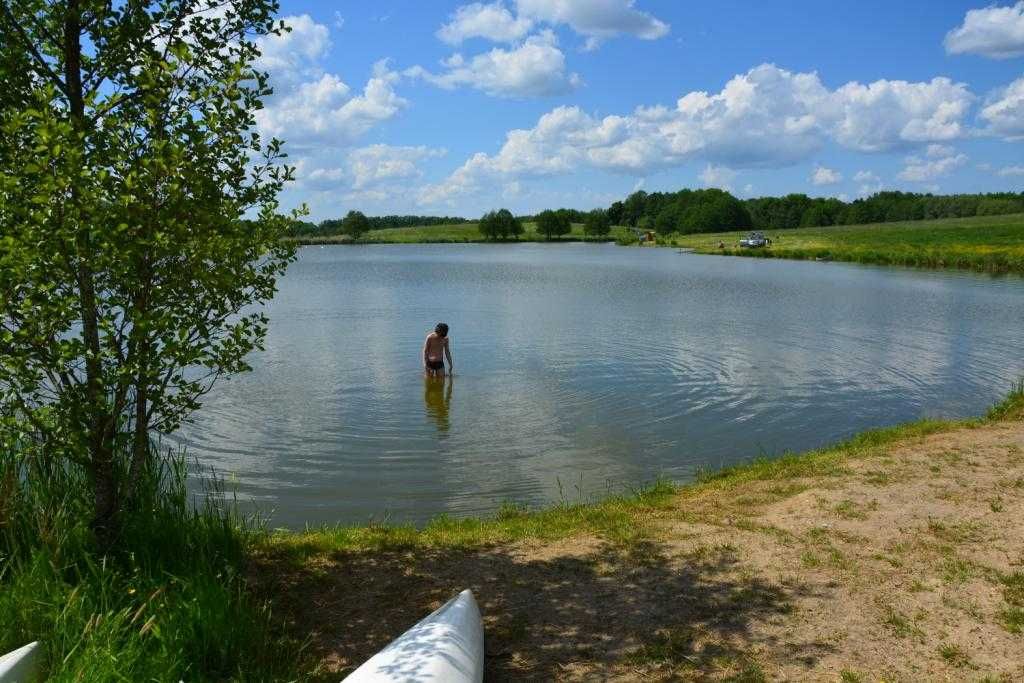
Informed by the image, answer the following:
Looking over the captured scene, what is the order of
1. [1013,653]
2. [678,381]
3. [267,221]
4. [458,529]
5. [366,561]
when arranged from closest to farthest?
[1013,653] → [267,221] → [366,561] → [458,529] → [678,381]

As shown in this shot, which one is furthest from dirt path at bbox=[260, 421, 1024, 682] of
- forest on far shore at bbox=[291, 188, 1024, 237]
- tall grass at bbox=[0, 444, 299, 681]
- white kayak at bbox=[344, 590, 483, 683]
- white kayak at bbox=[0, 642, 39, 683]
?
forest on far shore at bbox=[291, 188, 1024, 237]

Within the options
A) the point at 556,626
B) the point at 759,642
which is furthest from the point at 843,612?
the point at 556,626

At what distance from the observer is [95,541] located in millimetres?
6590

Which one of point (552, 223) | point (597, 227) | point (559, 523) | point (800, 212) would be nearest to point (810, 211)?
point (800, 212)

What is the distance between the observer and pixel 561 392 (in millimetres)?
19484

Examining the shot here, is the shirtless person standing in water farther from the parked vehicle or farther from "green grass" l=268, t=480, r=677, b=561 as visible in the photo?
the parked vehicle

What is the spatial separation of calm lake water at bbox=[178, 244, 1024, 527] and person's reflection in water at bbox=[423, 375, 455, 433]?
3.8 inches

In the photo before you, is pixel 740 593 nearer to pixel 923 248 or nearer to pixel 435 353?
pixel 435 353

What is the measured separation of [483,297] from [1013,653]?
38.9 m

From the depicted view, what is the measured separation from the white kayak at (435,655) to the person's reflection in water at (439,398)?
9.76 meters

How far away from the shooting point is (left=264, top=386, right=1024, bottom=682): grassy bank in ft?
19.9

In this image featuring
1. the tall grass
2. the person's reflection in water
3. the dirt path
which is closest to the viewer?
the tall grass

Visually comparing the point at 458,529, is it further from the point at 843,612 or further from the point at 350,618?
the point at 843,612

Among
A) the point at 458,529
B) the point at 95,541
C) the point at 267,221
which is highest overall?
the point at 267,221
